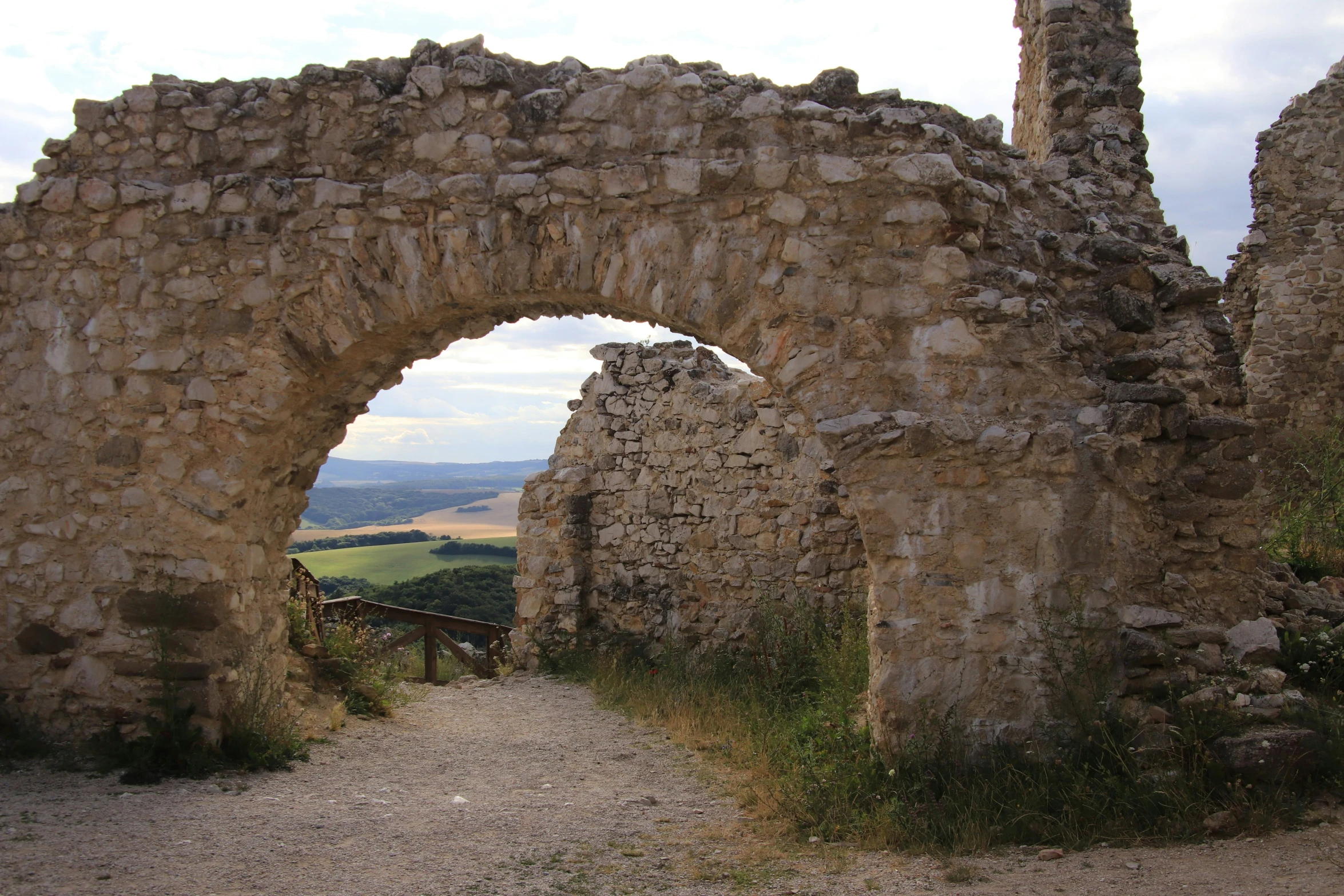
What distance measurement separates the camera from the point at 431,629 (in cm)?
887

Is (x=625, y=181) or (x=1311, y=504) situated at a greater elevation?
(x=625, y=181)

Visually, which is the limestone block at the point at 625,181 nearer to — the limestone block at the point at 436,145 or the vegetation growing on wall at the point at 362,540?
the limestone block at the point at 436,145

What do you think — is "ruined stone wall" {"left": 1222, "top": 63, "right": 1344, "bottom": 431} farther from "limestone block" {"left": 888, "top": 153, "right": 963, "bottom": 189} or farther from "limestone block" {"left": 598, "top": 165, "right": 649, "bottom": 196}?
"limestone block" {"left": 598, "top": 165, "right": 649, "bottom": 196}

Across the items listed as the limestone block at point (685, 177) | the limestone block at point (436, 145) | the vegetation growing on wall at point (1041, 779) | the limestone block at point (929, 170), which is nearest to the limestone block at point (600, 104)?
the limestone block at point (685, 177)

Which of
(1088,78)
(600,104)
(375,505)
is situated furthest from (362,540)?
(1088,78)

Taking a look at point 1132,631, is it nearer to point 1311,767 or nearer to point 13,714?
point 1311,767

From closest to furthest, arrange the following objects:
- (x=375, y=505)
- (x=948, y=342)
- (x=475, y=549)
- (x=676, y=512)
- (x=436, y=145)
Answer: (x=948, y=342) < (x=436, y=145) < (x=676, y=512) < (x=475, y=549) < (x=375, y=505)

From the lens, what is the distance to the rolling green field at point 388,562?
20.4m

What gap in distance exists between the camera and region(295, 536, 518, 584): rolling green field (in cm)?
2041

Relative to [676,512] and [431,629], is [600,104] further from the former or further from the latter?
[431,629]

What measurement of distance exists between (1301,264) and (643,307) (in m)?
8.39

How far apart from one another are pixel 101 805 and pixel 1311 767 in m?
5.00

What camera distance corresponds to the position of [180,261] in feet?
15.9

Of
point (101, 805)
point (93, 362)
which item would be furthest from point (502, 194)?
point (101, 805)
